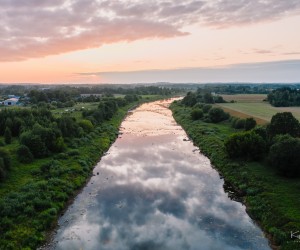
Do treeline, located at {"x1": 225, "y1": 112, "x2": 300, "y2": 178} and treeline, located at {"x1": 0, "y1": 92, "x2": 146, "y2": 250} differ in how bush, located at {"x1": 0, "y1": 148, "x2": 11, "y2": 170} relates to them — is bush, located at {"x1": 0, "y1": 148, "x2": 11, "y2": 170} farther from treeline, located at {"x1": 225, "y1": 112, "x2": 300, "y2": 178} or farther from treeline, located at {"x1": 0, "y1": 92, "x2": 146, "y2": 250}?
treeline, located at {"x1": 225, "y1": 112, "x2": 300, "y2": 178}

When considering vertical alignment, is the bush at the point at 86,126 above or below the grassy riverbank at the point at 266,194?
above

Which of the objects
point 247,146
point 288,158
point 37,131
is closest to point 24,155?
point 37,131

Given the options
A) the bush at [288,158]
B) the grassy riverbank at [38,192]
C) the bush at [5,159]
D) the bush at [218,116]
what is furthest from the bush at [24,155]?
the bush at [218,116]

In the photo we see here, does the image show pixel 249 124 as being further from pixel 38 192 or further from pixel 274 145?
pixel 38 192

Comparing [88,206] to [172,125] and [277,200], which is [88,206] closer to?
[277,200]

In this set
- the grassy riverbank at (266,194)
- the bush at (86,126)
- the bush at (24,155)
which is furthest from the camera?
the bush at (86,126)

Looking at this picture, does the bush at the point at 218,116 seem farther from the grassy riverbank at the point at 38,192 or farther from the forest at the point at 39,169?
the grassy riverbank at the point at 38,192

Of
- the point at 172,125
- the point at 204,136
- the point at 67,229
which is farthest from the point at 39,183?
the point at 172,125
